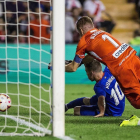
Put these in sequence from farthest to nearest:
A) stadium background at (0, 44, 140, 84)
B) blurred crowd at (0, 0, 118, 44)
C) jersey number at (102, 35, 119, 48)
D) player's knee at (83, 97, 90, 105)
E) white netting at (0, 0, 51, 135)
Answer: blurred crowd at (0, 0, 118, 44)
stadium background at (0, 44, 140, 84)
white netting at (0, 0, 51, 135)
player's knee at (83, 97, 90, 105)
jersey number at (102, 35, 119, 48)

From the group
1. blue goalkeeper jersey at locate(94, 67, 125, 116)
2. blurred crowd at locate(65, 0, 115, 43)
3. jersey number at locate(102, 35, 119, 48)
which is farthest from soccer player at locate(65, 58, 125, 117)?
blurred crowd at locate(65, 0, 115, 43)

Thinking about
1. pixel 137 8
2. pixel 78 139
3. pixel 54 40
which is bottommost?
pixel 78 139

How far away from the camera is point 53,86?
14.4 ft

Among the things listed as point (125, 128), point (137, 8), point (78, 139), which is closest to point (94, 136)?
point (78, 139)

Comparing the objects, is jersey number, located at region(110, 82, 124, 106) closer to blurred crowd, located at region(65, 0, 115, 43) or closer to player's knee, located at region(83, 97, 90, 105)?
player's knee, located at region(83, 97, 90, 105)

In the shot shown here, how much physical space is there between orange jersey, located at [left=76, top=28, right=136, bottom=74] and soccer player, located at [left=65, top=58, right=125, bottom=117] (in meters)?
0.72

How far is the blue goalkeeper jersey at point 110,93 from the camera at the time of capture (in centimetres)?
616

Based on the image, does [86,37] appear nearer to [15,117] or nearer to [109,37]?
[109,37]

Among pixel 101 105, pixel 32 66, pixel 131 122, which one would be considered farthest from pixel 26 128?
pixel 32 66

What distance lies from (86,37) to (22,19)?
708 centimetres

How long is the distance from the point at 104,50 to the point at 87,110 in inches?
53.1

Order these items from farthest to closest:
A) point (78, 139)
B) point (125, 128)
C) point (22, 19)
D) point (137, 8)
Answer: point (137, 8)
point (22, 19)
point (125, 128)
point (78, 139)

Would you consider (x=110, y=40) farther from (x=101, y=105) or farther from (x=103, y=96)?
(x=101, y=105)

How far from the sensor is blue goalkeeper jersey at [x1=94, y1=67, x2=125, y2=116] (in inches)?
242
